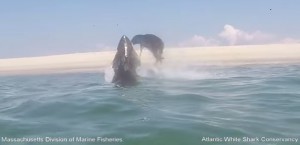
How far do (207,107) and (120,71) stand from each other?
4.44 m

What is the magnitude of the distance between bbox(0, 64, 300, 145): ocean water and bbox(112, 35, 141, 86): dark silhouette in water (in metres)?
0.54

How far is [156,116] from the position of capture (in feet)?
31.8

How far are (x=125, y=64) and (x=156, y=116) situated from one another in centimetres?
482

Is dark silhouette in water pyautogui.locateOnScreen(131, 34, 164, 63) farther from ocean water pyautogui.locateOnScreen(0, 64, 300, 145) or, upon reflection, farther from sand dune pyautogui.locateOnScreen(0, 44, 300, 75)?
ocean water pyautogui.locateOnScreen(0, 64, 300, 145)

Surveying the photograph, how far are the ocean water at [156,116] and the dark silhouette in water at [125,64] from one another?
543mm

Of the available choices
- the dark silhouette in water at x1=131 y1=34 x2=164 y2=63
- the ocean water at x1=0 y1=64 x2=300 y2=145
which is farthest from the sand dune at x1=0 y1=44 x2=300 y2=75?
the ocean water at x1=0 y1=64 x2=300 y2=145

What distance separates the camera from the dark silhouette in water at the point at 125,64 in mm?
14367

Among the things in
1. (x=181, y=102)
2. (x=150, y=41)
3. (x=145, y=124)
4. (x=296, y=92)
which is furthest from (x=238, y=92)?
(x=150, y=41)

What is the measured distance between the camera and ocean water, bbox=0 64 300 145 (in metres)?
8.18

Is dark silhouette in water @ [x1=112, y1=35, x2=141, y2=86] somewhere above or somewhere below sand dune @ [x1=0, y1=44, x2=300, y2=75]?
below

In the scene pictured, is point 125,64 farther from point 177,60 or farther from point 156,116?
point 177,60

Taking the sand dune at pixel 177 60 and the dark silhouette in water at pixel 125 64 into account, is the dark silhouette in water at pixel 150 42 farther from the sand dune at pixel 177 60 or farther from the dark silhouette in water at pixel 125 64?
the dark silhouette in water at pixel 125 64

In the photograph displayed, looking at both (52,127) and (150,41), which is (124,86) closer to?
(52,127)

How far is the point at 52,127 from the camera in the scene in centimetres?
911
